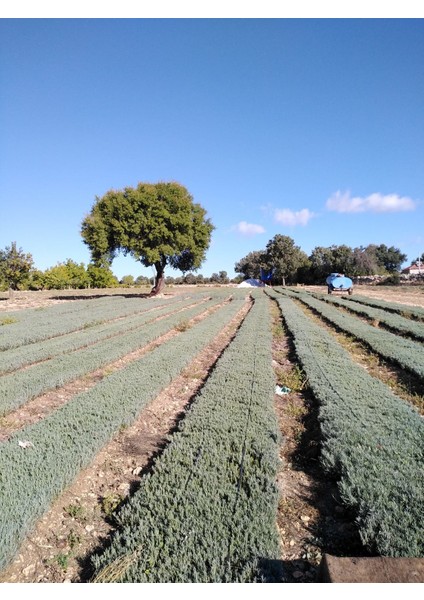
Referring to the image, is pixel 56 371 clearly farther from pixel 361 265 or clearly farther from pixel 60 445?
pixel 361 265

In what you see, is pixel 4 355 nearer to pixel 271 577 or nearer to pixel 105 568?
pixel 105 568

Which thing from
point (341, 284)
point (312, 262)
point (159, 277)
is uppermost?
point (312, 262)

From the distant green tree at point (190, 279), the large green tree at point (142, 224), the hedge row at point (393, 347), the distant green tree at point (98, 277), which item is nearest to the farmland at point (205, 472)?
the hedge row at point (393, 347)

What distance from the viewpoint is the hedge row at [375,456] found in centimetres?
306

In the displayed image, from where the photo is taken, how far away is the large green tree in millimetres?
33406

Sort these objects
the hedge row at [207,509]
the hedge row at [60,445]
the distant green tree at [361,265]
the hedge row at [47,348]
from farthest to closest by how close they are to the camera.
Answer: the distant green tree at [361,265] < the hedge row at [47,348] < the hedge row at [60,445] < the hedge row at [207,509]

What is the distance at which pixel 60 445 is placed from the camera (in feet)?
15.1

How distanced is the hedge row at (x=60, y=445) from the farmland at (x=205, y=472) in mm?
22

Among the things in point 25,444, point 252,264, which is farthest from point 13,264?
point 252,264

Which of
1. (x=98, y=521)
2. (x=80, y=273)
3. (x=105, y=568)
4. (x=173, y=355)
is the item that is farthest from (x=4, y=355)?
(x=80, y=273)

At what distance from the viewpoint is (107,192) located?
35.3 meters

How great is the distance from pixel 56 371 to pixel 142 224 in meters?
27.0

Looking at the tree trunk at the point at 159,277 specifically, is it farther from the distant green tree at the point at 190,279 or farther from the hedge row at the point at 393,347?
the distant green tree at the point at 190,279

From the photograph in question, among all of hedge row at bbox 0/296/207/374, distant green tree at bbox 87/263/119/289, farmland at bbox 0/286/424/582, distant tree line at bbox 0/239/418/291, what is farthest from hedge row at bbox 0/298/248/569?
distant green tree at bbox 87/263/119/289
